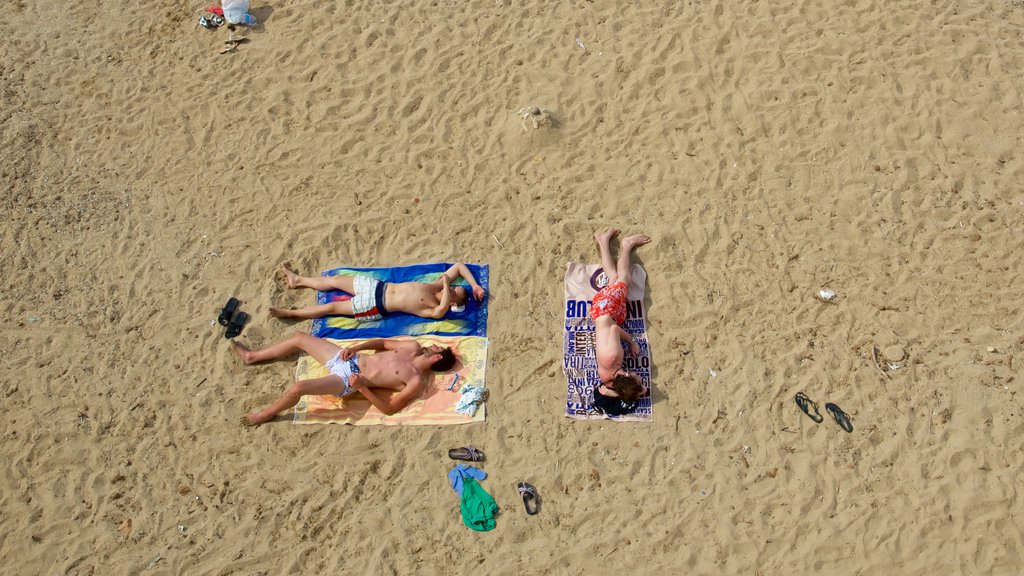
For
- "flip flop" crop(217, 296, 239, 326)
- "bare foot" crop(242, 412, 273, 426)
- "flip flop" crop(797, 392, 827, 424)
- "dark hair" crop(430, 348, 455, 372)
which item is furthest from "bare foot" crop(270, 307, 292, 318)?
"flip flop" crop(797, 392, 827, 424)

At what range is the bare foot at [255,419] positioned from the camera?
661cm

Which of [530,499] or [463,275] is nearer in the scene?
[530,499]

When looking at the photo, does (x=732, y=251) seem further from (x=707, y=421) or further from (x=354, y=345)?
(x=354, y=345)

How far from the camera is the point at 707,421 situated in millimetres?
6285

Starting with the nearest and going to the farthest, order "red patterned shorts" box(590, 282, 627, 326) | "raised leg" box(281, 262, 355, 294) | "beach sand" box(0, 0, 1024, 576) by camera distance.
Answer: "beach sand" box(0, 0, 1024, 576)
"red patterned shorts" box(590, 282, 627, 326)
"raised leg" box(281, 262, 355, 294)

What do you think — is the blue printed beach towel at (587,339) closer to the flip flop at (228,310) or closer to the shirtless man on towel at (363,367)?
the shirtless man on towel at (363,367)

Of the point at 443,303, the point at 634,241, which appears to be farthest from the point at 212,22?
the point at 634,241

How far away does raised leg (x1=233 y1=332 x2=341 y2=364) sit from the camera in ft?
22.7

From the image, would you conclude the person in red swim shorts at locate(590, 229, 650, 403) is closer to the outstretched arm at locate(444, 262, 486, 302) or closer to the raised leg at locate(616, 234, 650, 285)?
the raised leg at locate(616, 234, 650, 285)

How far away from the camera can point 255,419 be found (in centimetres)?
661

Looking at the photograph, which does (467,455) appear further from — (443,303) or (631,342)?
(631,342)

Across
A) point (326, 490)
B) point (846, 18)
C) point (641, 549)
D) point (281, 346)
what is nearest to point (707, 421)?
point (641, 549)

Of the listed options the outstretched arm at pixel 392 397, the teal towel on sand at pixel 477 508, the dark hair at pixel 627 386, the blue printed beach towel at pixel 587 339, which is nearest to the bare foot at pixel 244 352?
the outstretched arm at pixel 392 397

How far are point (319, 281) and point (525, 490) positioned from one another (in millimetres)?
3073
